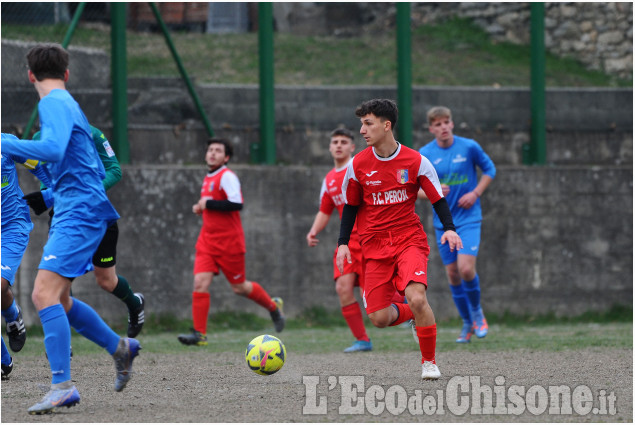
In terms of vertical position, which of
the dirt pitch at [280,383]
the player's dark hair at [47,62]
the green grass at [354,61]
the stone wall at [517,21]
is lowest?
the dirt pitch at [280,383]

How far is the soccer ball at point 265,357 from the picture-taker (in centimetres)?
612

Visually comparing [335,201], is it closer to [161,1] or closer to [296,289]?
[296,289]

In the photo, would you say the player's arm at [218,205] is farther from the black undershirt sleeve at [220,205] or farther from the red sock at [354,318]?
the red sock at [354,318]

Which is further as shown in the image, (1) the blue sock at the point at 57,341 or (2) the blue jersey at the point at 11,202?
(2) the blue jersey at the point at 11,202

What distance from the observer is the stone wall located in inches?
477

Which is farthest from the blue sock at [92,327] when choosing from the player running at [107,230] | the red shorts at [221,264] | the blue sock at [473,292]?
the blue sock at [473,292]

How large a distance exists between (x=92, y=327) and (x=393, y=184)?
205 centimetres

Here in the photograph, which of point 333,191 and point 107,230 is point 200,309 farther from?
point 107,230

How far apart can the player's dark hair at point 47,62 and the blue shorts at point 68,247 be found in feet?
2.58

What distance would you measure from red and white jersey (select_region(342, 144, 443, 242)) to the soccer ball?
3.07ft

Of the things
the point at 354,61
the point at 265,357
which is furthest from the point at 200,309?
the point at 354,61

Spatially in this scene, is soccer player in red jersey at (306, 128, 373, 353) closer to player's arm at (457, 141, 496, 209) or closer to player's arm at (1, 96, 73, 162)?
player's arm at (457, 141, 496, 209)

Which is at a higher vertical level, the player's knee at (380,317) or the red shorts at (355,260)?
the red shorts at (355,260)

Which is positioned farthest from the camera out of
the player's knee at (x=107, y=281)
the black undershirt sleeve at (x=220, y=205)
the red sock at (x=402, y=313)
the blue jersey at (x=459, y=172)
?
the black undershirt sleeve at (x=220, y=205)
